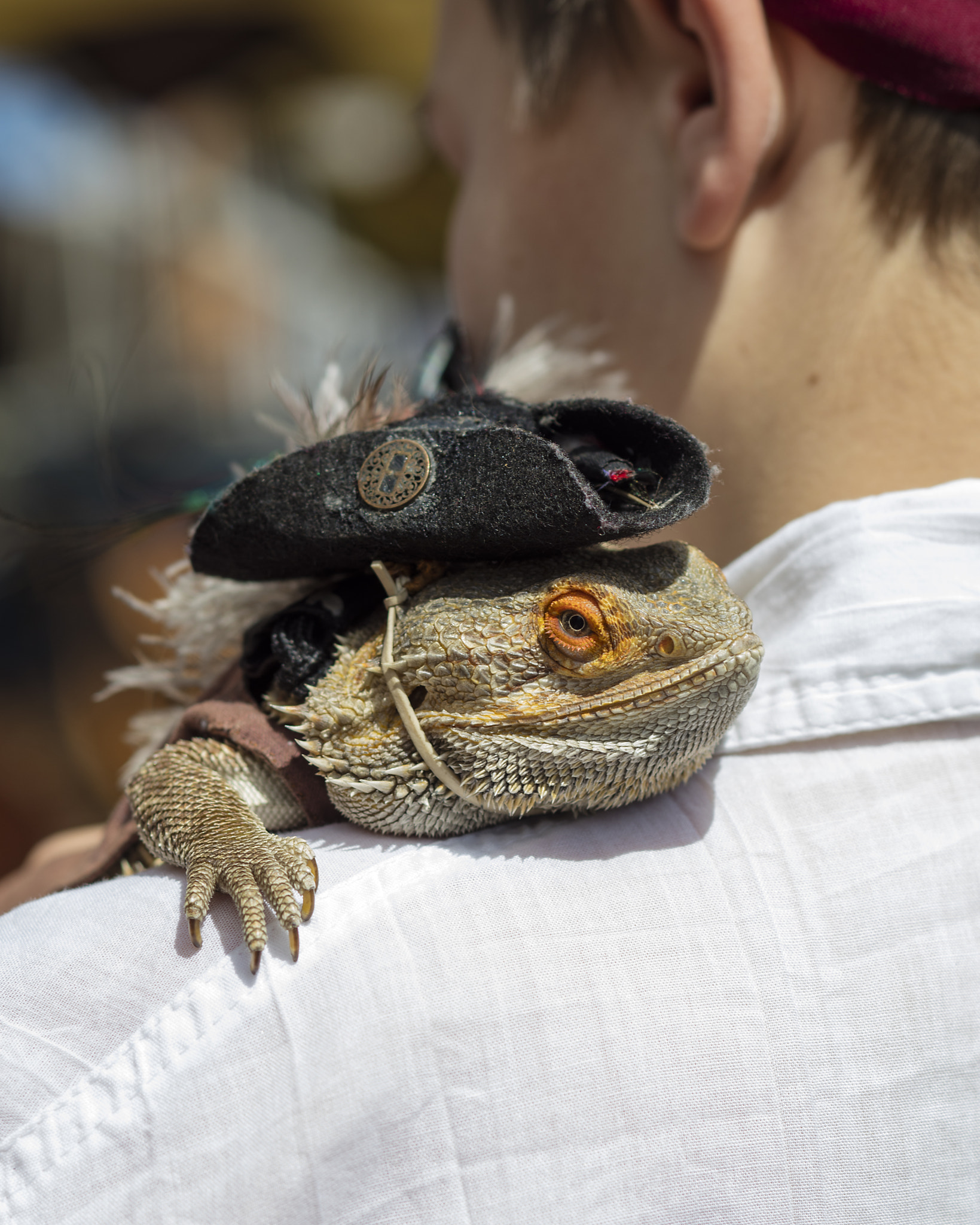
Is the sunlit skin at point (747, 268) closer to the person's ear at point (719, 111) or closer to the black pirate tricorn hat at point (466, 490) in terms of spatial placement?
the person's ear at point (719, 111)

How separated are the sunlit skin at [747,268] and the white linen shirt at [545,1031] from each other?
49cm

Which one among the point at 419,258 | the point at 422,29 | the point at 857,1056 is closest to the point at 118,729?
the point at 857,1056

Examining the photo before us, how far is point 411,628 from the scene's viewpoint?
1041 mm

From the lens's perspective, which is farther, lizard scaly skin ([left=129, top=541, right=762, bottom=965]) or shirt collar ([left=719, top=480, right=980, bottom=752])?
shirt collar ([left=719, top=480, right=980, bottom=752])

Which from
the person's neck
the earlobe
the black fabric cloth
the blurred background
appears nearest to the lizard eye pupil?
the black fabric cloth

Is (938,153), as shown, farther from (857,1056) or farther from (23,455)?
(23,455)

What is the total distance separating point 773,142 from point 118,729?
3866mm

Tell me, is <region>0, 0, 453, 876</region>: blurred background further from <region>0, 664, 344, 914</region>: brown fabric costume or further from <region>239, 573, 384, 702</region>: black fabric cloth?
<region>239, 573, 384, 702</region>: black fabric cloth

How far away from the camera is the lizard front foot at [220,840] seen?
3.10 feet

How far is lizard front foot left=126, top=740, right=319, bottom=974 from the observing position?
945mm

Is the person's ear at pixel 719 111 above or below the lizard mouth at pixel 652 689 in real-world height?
above

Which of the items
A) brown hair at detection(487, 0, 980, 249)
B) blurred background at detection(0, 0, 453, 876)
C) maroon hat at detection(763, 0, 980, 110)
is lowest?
blurred background at detection(0, 0, 453, 876)

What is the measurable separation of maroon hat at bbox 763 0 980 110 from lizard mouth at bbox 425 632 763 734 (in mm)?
934

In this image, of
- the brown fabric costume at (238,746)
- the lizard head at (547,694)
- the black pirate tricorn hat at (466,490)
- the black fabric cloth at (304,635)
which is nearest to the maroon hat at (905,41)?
the black pirate tricorn hat at (466,490)
